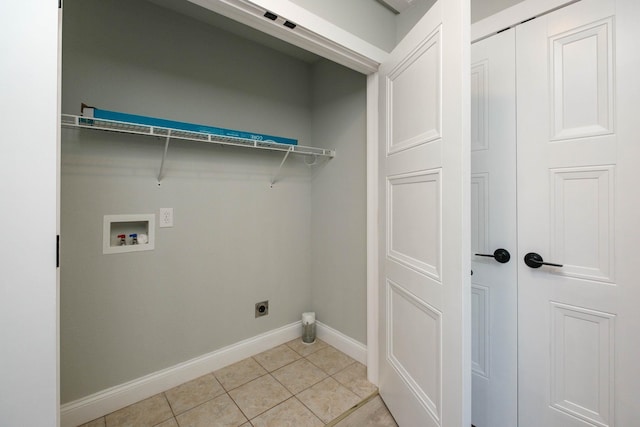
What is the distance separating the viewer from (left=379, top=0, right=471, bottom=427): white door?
3.29ft

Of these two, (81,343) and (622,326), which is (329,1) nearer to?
(622,326)

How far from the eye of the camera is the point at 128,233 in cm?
162

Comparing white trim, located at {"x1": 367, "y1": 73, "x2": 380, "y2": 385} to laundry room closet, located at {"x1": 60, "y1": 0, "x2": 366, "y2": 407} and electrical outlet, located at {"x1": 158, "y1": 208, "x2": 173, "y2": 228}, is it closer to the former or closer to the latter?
laundry room closet, located at {"x1": 60, "y1": 0, "x2": 366, "y2": 407}

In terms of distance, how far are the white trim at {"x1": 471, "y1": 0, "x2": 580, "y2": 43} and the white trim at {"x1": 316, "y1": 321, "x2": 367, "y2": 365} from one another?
2129 millimetres

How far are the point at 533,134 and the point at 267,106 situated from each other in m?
1.78

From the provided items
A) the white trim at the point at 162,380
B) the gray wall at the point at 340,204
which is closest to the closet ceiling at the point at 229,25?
the gray wall at the point at 340,204

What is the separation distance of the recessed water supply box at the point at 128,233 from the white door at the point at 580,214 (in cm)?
209

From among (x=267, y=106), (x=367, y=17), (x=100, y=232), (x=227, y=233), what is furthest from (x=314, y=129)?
(x=100, y=232)

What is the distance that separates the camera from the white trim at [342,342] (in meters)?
2.01

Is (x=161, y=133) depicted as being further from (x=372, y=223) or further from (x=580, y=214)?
(x=580, y=214)

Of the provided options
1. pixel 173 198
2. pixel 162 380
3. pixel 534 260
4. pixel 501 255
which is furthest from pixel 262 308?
pixel 534 260

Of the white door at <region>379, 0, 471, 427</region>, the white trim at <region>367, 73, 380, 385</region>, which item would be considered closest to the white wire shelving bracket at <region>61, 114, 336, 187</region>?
the white trim at <region>367, 73, 380, 385</region>

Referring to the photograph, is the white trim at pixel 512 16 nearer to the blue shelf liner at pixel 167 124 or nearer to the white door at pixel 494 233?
the white door at pixel 494 233

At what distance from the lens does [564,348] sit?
119cm
